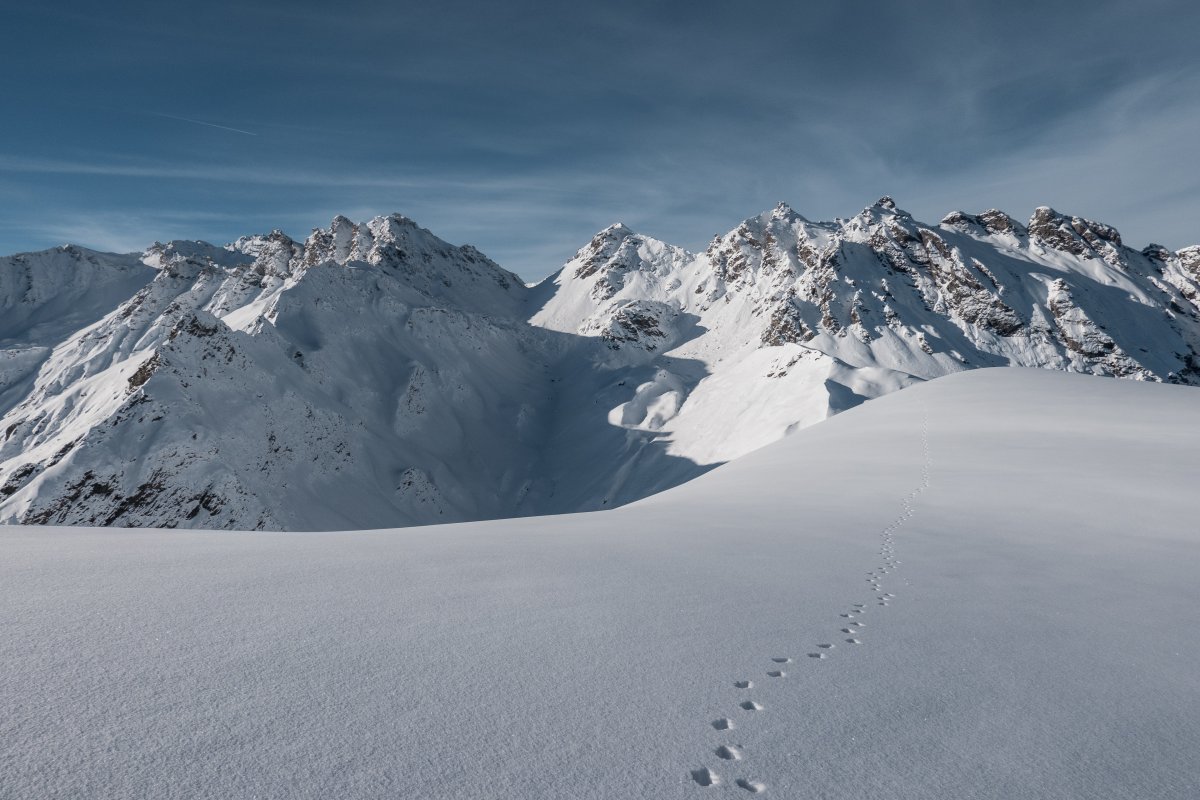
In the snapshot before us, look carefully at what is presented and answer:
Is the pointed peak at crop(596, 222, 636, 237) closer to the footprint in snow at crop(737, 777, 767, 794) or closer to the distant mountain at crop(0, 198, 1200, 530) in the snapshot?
the distant mountain at crop(0, 198, 1200, 530)

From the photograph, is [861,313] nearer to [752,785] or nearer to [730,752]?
[730,752]

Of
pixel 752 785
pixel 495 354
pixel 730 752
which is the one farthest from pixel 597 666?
pixel 495 354

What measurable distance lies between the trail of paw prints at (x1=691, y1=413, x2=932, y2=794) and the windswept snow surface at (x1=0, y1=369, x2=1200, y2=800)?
0.02m

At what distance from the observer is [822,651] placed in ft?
14.9

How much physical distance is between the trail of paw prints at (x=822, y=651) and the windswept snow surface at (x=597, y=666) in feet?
0.07

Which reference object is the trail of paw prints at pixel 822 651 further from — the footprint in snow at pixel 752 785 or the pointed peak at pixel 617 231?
the pointed peak at pixel 617 231

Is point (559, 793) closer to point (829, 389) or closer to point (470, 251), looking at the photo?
point (829, 389)

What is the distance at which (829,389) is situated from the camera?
189 ft

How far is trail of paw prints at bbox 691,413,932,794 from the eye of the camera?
9.52 ft

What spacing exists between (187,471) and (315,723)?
50.9m

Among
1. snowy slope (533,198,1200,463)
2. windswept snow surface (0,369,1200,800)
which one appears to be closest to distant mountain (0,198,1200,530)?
snowy slope (533,198,1200,463)

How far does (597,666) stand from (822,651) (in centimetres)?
180

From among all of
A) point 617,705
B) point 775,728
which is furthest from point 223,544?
point 775,728

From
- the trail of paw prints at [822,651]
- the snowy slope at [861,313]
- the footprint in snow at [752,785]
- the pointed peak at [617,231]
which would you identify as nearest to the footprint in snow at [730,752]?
the trail of paw prints at [822,651]
